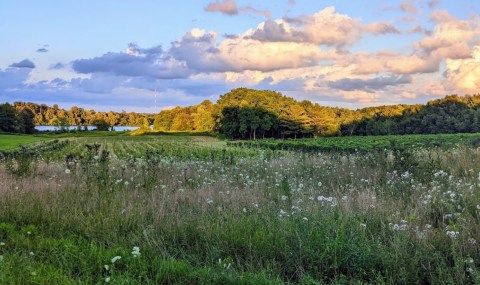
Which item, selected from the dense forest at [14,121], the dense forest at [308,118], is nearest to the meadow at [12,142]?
the dense forest at [14,121]

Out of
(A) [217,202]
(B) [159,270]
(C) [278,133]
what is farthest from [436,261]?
(C) [278,133]

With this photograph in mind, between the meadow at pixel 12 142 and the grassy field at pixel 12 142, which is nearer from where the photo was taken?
the meadow at pixel 12 142

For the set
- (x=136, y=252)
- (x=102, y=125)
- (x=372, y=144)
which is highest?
(x=102, y=125)

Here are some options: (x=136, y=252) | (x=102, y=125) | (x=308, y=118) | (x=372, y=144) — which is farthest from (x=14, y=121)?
(x=136, y=252)

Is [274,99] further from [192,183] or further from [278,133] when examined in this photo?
[192,183]

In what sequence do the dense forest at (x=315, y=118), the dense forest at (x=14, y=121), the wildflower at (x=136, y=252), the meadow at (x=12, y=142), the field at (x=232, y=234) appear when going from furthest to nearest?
the dense forest at (x=14, y=121) → the dense forest at (x=315, y=118) → the meadow at (x=12, y=142) → the wildflower at (x=136, y=252) → the field at (x=232, y=234)

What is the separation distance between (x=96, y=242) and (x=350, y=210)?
3.88 meters

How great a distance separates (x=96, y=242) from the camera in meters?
5.92

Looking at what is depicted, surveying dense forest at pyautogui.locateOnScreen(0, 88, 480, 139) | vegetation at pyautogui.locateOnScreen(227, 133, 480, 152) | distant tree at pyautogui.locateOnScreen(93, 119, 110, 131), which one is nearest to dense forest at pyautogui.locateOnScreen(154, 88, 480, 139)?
dense forest at pyautogui.locateOnScreen(0, 88, 480, 139)

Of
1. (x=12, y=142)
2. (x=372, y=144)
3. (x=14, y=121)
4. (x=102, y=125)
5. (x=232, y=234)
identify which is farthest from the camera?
(x=102, y=125)

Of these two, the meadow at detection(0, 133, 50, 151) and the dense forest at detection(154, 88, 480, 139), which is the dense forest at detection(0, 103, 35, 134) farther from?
the dense forest at detection(154, 88, 480, 139)

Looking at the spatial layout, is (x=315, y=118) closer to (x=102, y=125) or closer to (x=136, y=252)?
(x=102, y=125)

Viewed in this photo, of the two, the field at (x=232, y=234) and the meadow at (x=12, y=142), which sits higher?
the field at (x=232, y=234)

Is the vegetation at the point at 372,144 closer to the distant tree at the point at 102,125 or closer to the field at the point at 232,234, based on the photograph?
the field at the point at 232,234
